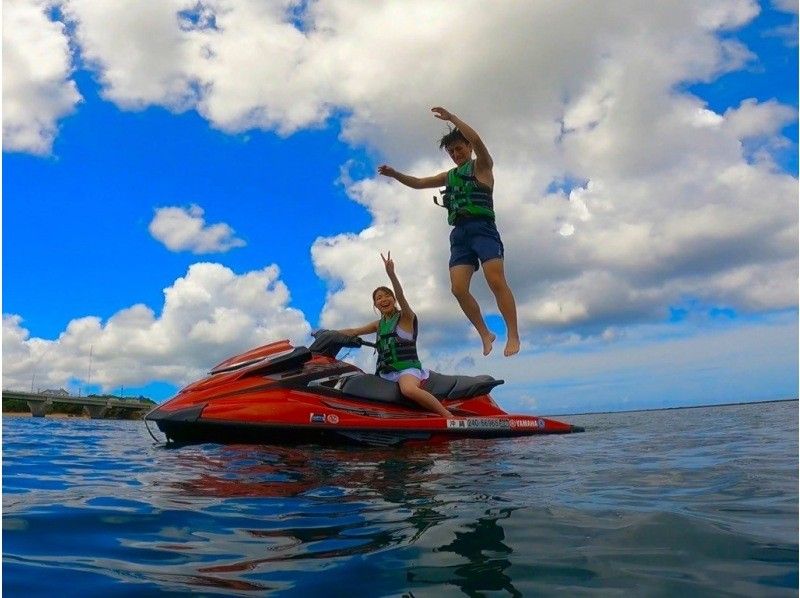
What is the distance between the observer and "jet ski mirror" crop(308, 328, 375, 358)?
7484 millimetres

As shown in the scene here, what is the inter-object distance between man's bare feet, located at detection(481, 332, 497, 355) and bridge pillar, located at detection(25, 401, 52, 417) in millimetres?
42288

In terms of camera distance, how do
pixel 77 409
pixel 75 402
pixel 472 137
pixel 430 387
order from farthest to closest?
pixel 77 409 → pixel 75 402 → pixel 430 387 → pixel 472 137

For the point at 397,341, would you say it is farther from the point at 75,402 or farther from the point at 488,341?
the point at 75,402

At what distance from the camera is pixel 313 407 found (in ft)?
20.9

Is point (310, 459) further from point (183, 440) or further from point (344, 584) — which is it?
point (344, 584)

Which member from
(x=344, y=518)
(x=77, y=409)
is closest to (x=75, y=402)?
(x=77, y=409)

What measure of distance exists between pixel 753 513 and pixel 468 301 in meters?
4.39

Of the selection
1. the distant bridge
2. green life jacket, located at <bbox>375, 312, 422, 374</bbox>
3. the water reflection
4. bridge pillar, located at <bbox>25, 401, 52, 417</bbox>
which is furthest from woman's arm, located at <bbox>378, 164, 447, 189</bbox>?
bridge pillar, located at <bbox>25, 401, 52, 417</bbox>

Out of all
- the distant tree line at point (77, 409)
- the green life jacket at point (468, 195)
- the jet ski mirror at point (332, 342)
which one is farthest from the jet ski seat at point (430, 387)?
the distant tree line at point (77, 409)

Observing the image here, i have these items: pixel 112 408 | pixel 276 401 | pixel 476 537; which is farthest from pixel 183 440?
pixel 112 408

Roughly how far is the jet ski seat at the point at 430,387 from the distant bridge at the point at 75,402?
1427 inches

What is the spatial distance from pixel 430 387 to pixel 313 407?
1774 mm

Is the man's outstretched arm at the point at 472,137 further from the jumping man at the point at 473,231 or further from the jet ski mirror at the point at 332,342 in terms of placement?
the jet ski mirror at the point at 332,342

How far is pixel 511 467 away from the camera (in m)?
4.46
